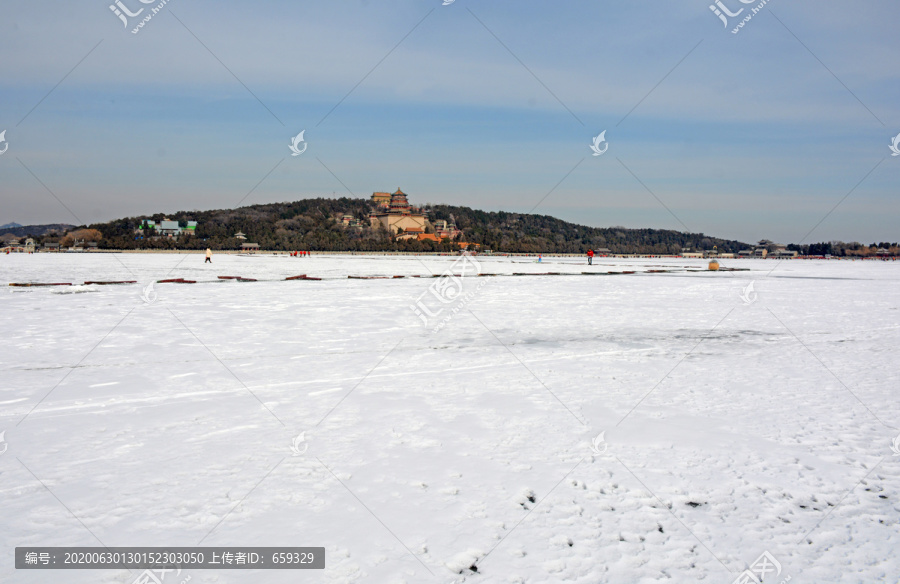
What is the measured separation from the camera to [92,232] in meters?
182

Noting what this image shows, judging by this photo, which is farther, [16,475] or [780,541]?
[16,475]

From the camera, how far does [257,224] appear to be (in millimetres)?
199375

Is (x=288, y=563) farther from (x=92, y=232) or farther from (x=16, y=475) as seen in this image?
(x=92, y=232)

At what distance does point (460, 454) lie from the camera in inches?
217

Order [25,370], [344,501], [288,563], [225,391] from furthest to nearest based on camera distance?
[25,370] → [225,391] → [344,501] → [288,563]

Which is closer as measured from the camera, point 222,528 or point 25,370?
point 222,528

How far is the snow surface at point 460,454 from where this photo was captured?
3.87 m

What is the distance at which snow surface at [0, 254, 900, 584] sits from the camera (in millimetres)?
3873

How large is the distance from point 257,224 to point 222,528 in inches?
8120

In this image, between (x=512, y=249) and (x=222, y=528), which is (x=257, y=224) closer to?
(x=512, y=249)

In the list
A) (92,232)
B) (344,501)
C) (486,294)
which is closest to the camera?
(344,501)

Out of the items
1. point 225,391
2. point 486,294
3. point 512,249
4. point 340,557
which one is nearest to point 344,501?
point 340,557

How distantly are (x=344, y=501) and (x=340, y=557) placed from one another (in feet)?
2.58

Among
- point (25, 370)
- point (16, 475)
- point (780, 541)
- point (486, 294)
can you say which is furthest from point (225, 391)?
point (486, 294)
